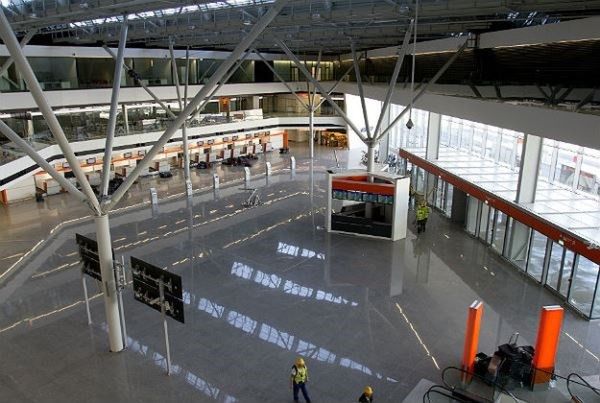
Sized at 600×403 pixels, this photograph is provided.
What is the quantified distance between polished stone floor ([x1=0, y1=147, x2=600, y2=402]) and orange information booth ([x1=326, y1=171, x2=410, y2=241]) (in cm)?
58

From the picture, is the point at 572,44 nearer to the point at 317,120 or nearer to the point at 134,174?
the point at 134,174

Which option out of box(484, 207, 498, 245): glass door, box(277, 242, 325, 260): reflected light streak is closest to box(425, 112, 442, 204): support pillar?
box(484, 207, 498, 245): glass door

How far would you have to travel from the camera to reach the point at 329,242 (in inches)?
779

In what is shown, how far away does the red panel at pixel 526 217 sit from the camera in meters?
13.1

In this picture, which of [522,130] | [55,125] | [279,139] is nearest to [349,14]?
[522,130]

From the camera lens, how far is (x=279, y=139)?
45375 millimetres

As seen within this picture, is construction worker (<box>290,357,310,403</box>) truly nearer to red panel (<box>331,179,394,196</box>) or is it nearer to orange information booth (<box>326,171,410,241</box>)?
orange information booth (<box>326,171,410,241</box>)

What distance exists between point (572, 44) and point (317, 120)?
3237 cm

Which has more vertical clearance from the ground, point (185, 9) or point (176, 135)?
point (185, 9)

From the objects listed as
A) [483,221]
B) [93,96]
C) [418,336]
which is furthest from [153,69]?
[418,336]

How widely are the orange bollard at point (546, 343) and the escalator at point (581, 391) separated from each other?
0.46 meters

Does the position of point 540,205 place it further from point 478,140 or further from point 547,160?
A: point 478,140

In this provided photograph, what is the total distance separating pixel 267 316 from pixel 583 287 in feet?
33.8

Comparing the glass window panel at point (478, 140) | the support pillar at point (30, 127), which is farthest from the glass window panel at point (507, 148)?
the support pillar at point (30, 127)
